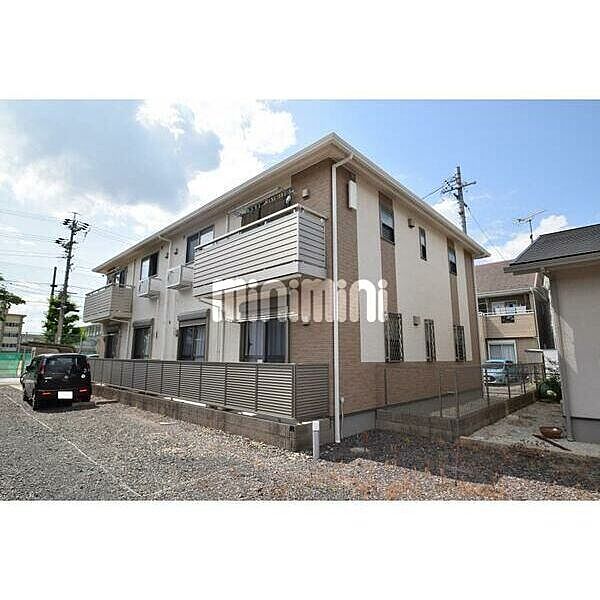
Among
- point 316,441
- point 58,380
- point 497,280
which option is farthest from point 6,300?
point 497,280

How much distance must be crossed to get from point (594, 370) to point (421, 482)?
3.94 metres

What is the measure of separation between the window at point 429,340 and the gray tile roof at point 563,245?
4.01 metres

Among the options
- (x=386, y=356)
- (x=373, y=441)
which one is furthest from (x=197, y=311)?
(x=373, y=441)

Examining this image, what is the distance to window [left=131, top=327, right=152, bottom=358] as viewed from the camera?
14.0 m

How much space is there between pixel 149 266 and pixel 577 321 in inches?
562

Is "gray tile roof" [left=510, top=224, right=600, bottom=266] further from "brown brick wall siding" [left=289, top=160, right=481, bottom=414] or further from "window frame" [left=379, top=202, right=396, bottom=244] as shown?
"window frame" [left=379, top=202, right=396, bottom=244]

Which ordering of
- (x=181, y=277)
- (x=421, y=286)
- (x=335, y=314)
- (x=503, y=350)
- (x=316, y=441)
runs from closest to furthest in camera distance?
(x=316, y=441) < (x=335, y=314) < (x=421, y=286) < (x=181, y=277) < (x=503, y=350)

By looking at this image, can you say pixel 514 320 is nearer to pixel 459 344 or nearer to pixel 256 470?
pixel 459 344

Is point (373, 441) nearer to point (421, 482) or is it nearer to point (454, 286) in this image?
point (421, 482)

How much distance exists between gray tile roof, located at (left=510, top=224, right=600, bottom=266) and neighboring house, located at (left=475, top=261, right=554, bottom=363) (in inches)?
509

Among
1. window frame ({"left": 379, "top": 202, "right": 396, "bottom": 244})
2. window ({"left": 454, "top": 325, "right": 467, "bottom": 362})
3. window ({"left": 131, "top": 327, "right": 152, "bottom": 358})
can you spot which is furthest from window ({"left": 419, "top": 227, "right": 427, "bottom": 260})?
window ({"left": 131, "top": 327, "right": 152, "bottom": 358})

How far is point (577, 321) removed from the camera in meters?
6.19

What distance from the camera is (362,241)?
27.7 ft

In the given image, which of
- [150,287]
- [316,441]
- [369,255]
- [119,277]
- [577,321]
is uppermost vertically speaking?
[119,277]
